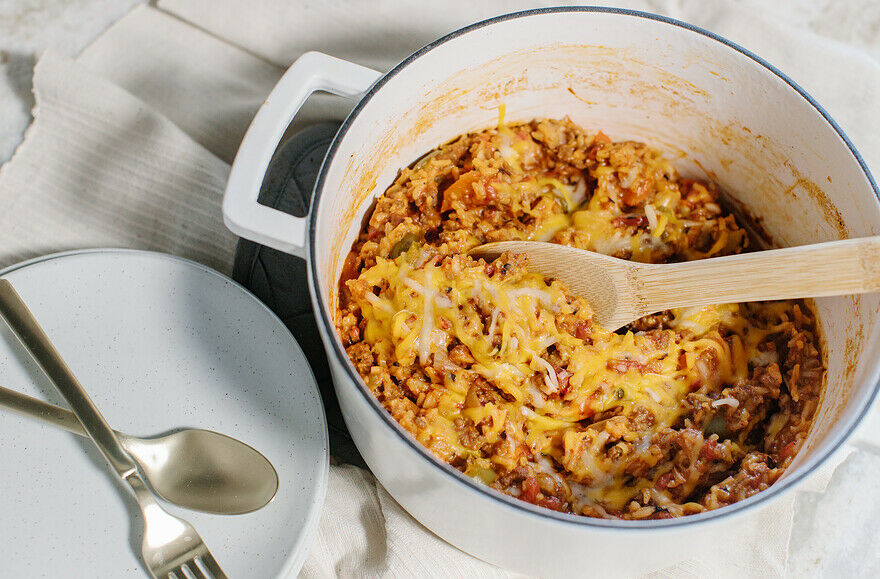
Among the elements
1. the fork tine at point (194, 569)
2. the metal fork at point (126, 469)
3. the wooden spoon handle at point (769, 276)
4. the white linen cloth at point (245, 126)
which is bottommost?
the fork tine at point (194, 569)

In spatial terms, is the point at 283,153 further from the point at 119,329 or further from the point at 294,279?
the point at 119,329

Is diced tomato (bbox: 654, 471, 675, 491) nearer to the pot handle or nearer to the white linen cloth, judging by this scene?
the white linen cloth

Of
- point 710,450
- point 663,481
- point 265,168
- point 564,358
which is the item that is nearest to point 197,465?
point 265,168

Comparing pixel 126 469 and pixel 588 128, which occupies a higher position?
pixel 588 128

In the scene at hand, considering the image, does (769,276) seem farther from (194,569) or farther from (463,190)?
(194,569)

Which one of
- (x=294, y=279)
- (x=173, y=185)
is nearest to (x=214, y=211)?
(x=173, y=185)

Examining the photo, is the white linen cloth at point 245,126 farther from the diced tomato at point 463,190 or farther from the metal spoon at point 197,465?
the diced tomato at point 463,190

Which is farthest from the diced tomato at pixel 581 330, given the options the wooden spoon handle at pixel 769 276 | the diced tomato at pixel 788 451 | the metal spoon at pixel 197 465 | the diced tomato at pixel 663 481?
the metal spoon at pixel 197 465
